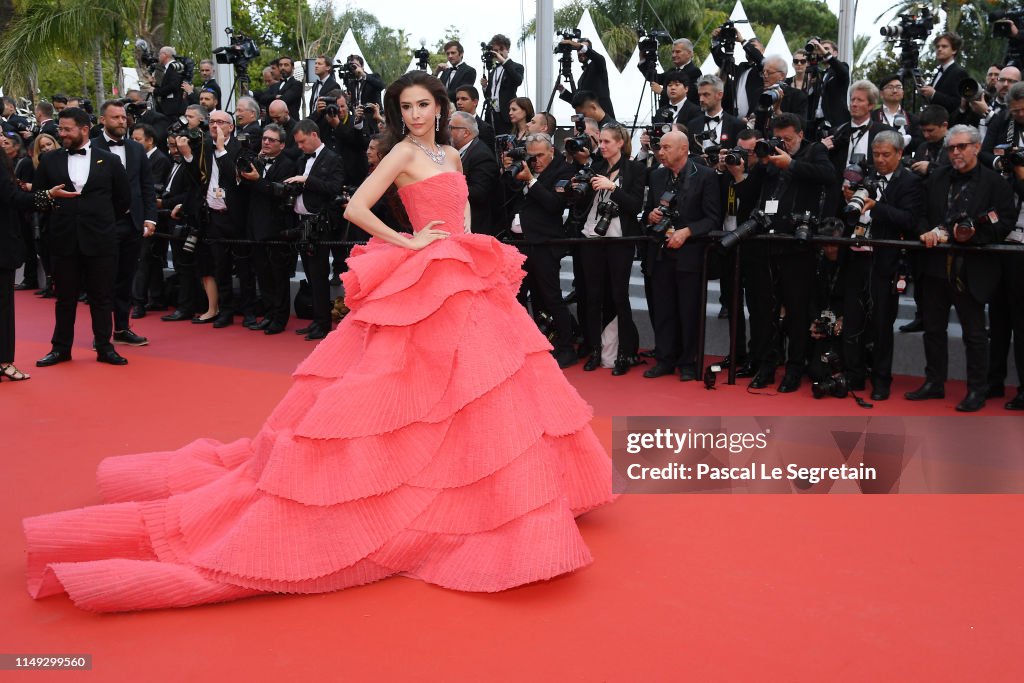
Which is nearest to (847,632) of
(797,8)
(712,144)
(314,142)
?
(712,144)

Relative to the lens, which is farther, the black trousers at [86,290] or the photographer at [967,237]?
the black trousers at [86,290]

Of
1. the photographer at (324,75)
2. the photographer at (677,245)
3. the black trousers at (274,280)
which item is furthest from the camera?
the photographer at (324,75)

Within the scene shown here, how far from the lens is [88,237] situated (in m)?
7.36

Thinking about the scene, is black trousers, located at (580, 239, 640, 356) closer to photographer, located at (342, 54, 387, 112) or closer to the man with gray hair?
the man with gray hair

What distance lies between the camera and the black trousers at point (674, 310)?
697 centimetres

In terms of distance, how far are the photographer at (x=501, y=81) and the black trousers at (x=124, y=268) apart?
138 inches

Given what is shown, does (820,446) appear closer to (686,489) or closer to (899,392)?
(686,489)

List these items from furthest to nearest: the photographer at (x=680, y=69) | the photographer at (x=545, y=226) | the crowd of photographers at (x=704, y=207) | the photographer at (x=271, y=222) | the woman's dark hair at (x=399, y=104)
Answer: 1. the photographer at (x=680, y=69)
2. the photographer at (x=271, y=222)
3. the photographer at (x=545, y=226)
4. the crowd of photographers at (x=704, y=207)
5. the woman's dark hair at (x=399, y=104)

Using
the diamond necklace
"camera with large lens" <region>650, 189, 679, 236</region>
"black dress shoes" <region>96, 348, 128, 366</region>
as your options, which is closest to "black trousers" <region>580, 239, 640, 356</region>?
"camera with large lens" <region>650, 189, 679, 236</region>

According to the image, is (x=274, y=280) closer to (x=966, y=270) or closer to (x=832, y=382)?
(x=832, y=382)

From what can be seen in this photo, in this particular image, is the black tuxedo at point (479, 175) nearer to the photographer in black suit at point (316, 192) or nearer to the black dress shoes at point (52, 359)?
the photographer in black suit at point (316, 192)

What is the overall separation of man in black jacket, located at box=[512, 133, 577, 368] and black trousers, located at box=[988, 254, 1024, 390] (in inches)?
110

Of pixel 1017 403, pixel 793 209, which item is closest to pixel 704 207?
pixel 793 209

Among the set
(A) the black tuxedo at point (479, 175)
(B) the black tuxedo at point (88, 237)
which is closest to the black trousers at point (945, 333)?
(A) the black tuxedo at point (479, 175)
